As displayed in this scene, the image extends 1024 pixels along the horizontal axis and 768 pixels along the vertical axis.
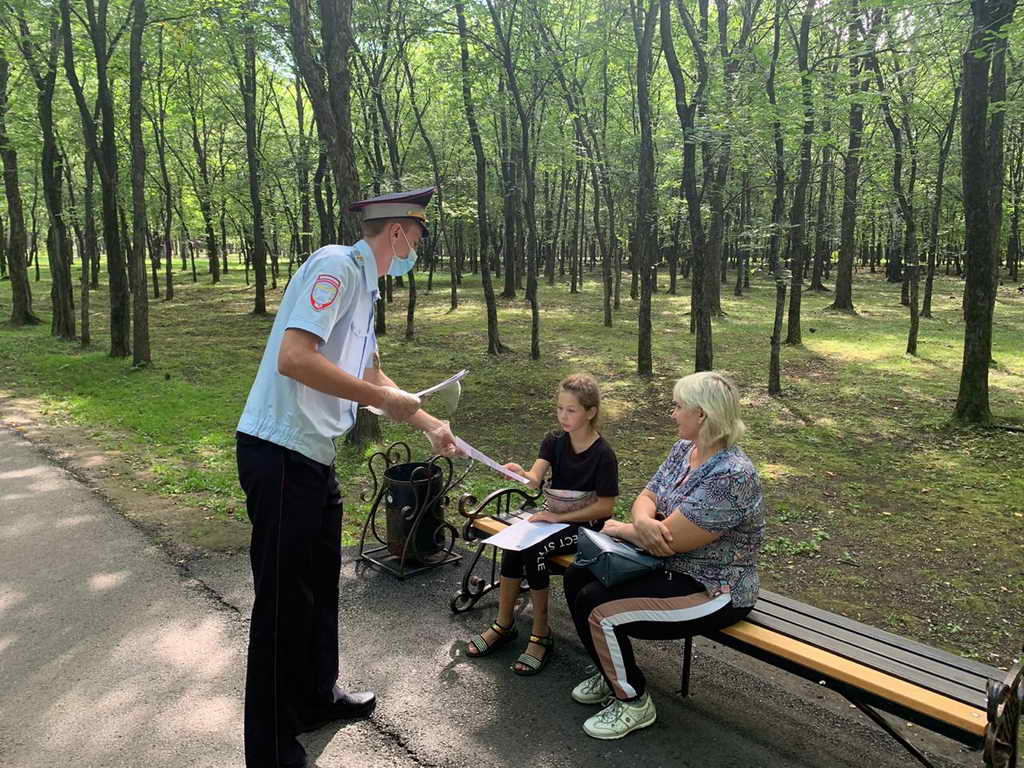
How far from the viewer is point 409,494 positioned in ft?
15.1

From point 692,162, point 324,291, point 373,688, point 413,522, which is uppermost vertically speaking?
point 692,162

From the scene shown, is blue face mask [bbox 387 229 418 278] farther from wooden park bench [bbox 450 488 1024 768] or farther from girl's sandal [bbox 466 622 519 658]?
wooden park bench [bbox 450 488 1024 768]

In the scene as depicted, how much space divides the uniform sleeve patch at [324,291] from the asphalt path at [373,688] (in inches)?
74.0

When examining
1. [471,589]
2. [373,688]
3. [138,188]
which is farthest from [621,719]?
[138,188]

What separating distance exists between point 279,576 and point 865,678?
2.27m

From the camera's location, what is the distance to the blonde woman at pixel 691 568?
296 centimetres

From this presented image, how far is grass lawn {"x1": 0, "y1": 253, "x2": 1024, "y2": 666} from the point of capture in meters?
5.11

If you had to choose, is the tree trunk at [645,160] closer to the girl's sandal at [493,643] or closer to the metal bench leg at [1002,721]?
the girl's sandal at [493,643]

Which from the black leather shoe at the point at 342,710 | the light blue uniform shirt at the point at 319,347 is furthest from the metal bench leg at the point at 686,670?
the light blue uniform shirt at the point at 319,347

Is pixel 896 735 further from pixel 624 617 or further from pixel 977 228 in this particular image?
pixel 977 228

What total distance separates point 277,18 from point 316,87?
248 inches

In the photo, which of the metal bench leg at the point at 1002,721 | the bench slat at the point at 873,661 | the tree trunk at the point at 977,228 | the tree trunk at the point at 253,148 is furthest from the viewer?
the tree trunk at the point at 253,148

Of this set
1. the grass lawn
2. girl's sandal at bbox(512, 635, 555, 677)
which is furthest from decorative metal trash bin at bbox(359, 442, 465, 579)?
girl's sandal at bbox(512, 635, 555, 677)

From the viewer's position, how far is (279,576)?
256 cm
